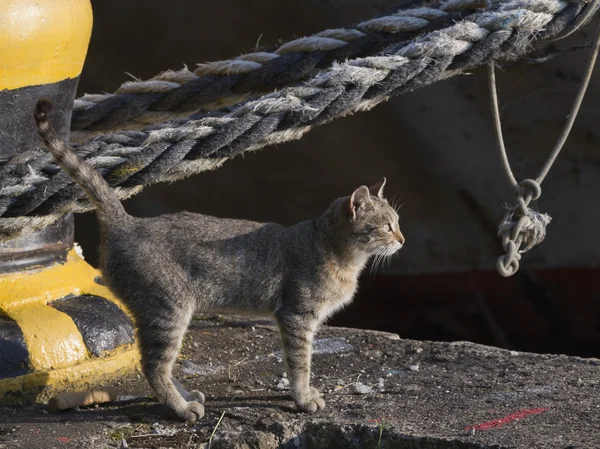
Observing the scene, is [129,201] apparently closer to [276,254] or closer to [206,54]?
[206,54]

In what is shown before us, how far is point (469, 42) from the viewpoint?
2912mm

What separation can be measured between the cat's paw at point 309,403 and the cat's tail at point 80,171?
2.68 ft

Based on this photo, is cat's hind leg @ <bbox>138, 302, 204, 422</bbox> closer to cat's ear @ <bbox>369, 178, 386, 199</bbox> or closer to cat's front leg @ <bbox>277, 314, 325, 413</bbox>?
cat's front leg @ <bbox>277, 314, 325, 413</bbox>

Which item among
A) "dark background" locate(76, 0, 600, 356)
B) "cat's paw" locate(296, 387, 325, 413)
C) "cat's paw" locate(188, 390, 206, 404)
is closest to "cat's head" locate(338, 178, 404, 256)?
"cat's paw" locate(296, 387, 325, 413)

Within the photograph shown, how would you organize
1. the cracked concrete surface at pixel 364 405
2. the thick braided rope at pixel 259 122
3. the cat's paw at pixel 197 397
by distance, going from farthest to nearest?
1. the cat's paw at pixel 197 397
2. the thick braided rope at pixel 259 122
3. the cracked concrete surface at pixel 364 405

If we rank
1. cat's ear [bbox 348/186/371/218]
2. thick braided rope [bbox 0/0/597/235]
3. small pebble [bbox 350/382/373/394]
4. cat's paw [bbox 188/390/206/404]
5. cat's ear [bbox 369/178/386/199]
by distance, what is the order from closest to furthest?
thick braided rope [bbox 0/0/597/235] → cat's paw [bbox 188/390/206/404] → small pebble [bbox 350/382/373/394] → cat's ear [bbox 348/186/371/218] → cat's ear [bbox 369/178/386/199]

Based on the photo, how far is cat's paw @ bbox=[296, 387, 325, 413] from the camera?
2.70 metres

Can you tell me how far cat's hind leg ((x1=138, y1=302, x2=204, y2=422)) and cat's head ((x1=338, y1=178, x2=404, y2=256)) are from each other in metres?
0.68

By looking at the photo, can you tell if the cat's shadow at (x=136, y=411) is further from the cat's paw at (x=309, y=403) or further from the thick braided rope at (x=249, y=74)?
the thick braided rope at (x=249, y=74)

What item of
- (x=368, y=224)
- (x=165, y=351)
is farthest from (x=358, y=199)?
(x=165, y=351)

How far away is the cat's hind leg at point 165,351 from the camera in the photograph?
8.76ft

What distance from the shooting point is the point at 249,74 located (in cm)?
345

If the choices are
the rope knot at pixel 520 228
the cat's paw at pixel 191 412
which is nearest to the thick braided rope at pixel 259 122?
the rope knot at pixel 520 228

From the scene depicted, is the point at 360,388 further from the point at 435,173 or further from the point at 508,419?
the point at 435,173
